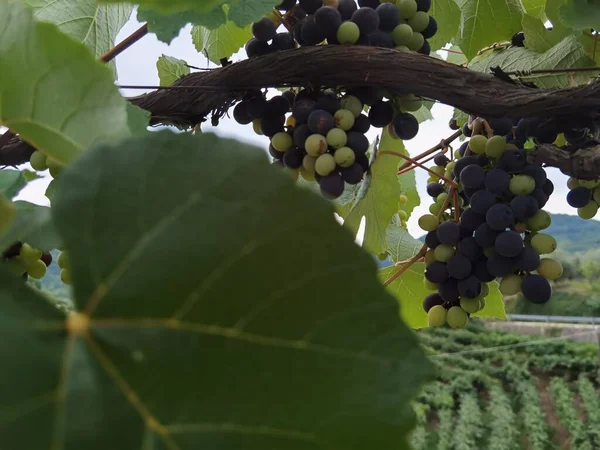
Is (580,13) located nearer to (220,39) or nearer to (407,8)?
(407,8)

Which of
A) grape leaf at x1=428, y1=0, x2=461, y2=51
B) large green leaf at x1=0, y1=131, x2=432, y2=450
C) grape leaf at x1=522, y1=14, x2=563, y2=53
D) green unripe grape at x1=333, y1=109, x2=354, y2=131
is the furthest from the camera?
grape leaf at x1=428, y1=0, x2=461, y2=51

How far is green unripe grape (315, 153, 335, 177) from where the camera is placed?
648mm

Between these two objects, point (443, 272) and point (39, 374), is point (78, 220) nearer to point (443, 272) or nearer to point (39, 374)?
point (39, 374)

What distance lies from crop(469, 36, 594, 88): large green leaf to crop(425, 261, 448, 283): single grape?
0.26 m

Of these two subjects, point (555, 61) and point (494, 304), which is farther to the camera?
point (494, 304)

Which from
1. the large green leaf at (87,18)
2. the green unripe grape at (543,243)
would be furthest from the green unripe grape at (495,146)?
the large green leaf at (87,18)

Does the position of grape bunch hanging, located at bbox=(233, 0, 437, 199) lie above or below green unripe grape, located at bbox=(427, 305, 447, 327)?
above

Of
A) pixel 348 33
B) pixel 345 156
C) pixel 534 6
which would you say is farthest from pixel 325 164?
pixel 534 6

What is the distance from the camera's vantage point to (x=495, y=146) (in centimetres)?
70

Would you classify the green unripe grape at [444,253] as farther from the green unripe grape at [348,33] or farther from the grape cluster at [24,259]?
the grape cluster at [24,259]

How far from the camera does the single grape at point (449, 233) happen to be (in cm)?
71

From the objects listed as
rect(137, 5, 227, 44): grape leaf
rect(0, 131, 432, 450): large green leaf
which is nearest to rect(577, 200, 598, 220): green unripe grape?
rect(137, 5, 227, 44): grape leaf

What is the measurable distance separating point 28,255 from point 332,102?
0.37m

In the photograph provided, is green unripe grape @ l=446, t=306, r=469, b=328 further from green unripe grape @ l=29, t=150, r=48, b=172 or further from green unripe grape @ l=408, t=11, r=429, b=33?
green unripe grape @ l=29, t=150, r=48, b=172
